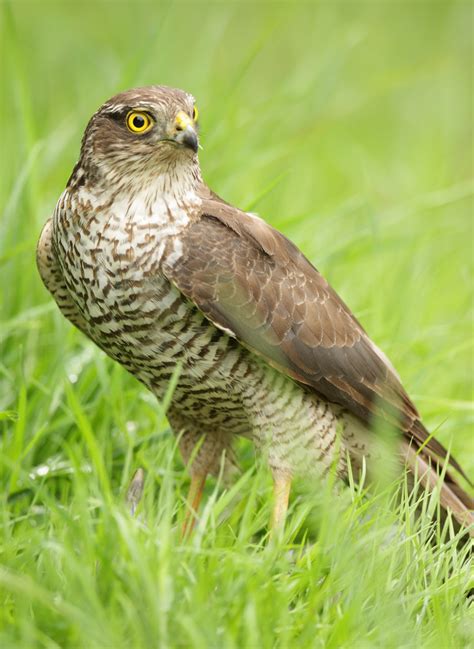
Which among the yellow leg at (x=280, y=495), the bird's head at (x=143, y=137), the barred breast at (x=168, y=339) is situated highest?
the bird's head at (x=143, y=137)

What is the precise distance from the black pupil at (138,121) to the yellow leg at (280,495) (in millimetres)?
1318

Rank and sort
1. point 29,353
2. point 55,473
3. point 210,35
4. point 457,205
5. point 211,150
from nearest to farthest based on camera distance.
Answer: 1. point 55,473
2. point 29,353
3. point 211,150
4. point 210,35
5. point 457,205

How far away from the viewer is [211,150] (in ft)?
18.7

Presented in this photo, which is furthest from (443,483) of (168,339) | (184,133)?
(184,133)

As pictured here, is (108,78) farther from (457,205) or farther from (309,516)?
(309,516)

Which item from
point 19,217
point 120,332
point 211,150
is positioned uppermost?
point 211,150

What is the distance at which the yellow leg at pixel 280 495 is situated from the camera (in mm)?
3908

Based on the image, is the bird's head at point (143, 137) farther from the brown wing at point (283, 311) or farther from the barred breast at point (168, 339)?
the brown wing at point (283, 311)

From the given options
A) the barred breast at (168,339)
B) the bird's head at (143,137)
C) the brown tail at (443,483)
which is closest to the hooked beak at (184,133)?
the bird's head at (143,137)

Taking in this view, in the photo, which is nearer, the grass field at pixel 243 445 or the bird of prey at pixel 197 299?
the grass field at pixel 243 445

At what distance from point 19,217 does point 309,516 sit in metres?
2.02

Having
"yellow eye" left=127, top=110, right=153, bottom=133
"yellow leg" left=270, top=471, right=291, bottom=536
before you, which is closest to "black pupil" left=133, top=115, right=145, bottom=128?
"yellow eye" left=127, top=110, right=153, bottom=133

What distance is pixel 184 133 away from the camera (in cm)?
373

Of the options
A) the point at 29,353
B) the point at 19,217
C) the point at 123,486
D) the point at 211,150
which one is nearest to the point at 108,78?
the point at 211,150
